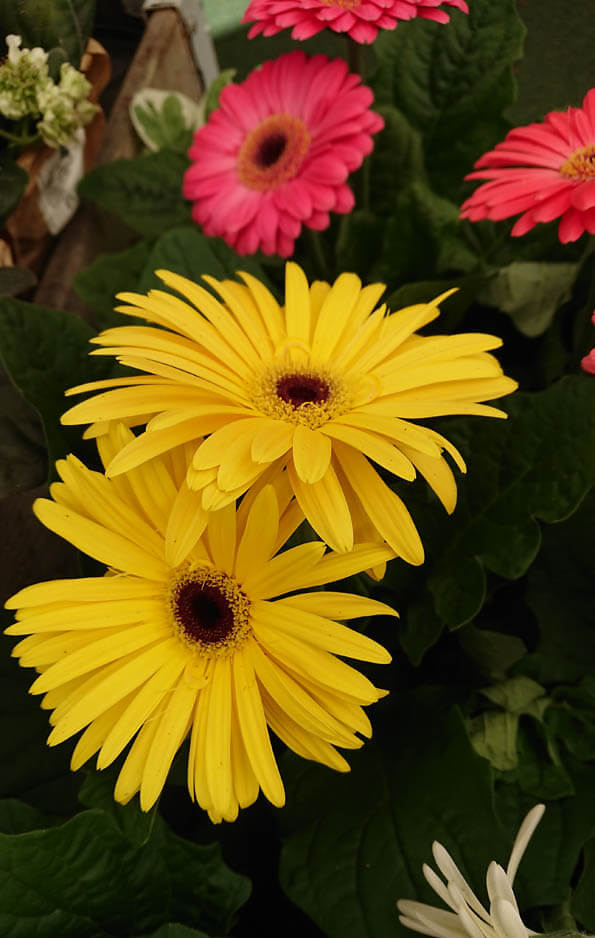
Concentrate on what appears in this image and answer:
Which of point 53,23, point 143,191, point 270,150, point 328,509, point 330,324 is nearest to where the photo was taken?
point 328,509

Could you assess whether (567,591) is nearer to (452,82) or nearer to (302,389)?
(302,389)

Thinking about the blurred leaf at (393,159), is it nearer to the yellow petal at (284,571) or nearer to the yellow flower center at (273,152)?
the yellow flower center at (273,152)

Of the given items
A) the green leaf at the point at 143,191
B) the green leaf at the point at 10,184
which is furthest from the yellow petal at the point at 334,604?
the green leaf at the point at 143,191

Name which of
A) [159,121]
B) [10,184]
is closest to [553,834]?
[10,184]

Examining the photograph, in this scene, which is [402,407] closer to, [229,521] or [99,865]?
[229,521]

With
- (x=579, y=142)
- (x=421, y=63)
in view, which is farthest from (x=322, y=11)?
(x=421, y=63)

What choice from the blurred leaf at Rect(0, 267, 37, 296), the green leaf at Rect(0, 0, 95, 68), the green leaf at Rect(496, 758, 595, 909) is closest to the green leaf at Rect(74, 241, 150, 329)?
the blurred leaf at Rect(0, 267, 37, 296)
